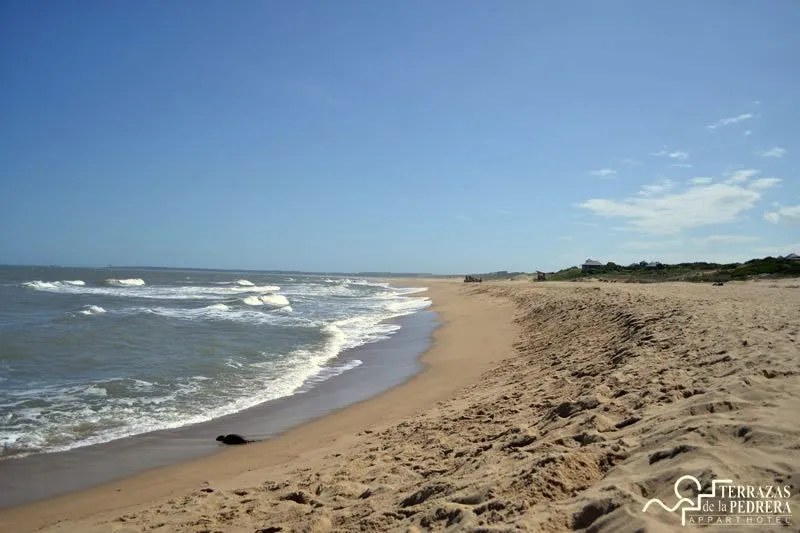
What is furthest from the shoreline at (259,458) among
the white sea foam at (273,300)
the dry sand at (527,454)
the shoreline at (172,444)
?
the white sea foam at (273,300)

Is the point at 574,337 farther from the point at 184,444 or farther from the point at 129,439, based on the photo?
the point at 129,439

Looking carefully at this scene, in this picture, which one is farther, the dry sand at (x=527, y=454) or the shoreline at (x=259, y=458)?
the shoreline at (x=259, y=458)

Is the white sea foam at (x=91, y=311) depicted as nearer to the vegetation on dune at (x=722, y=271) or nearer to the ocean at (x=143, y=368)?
the ocean at (x=143, y=368)

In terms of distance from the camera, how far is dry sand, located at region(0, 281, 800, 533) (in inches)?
130

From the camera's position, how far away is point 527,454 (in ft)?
14.5

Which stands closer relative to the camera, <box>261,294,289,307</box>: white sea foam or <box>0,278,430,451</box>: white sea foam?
<box>0,278,430,451</box>: white sea foam

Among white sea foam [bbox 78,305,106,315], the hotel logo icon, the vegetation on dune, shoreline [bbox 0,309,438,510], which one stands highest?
the vegetation on dune

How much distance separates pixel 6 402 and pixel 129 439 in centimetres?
347

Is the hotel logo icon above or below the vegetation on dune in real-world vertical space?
below

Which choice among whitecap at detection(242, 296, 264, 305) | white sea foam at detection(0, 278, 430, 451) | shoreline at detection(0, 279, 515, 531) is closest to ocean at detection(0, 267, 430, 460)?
white sea foam at detection(0, 278, 430, 451)

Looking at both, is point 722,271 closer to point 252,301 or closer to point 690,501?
point 252,301

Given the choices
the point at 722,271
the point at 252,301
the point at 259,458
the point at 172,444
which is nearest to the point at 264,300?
the point at 252,301

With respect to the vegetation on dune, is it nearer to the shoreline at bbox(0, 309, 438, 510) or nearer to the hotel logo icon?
the shoreline at bbox(0, 309, 438, 510)

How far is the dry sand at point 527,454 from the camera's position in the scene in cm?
330
